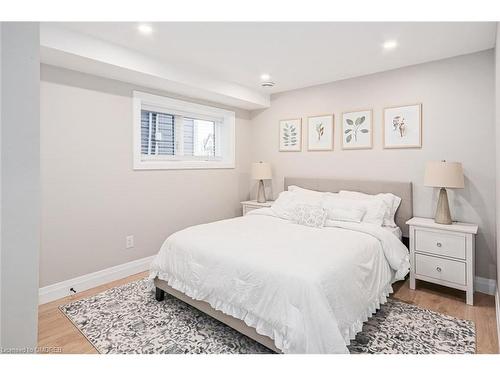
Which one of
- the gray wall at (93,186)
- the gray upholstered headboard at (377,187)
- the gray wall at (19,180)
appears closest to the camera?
the gray wall at (19,180)

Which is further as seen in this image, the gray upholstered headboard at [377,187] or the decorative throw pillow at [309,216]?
the gray upholstered headboard at [377,187]

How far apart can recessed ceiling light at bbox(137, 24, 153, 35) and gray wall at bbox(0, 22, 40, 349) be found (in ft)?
5.29

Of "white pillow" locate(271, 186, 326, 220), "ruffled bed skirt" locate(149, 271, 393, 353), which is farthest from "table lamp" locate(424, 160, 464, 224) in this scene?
"white pillow" locate(271, 186, 326, 220)

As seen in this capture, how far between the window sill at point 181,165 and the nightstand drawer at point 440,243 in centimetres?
262

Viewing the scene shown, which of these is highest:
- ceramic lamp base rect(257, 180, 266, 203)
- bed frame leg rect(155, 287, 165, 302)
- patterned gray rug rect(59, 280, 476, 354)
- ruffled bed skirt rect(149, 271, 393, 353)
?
ceramic lamp base rect(257, 180, 266, 203)

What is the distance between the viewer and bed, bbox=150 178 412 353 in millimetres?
1622

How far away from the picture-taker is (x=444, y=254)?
2672mm

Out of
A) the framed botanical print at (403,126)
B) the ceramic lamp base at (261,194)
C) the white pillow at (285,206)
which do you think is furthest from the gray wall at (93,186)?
the framed botanical print at (403,126)

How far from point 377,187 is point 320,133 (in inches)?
41.3

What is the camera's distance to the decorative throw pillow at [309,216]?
287 centimetres

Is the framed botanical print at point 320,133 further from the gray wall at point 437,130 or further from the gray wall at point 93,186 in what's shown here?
the gray wall at point 93,186

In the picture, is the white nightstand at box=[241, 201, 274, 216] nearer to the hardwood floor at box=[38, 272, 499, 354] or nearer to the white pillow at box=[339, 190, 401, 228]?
the white pillow at box=[339, 190, 401, 228]
